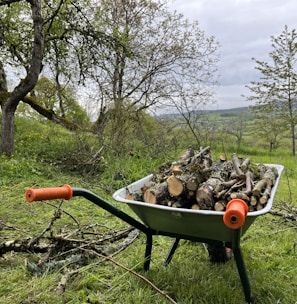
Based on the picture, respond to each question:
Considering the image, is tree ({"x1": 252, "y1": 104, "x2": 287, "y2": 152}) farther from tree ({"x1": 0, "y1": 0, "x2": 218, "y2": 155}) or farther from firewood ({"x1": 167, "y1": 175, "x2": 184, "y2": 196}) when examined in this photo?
firewood ({"x1": 167, "y1": 175, "x2": 184, "y2": 196})

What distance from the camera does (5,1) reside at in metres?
5.41

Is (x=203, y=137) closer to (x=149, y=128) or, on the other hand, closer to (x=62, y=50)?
(x=149, y=128)

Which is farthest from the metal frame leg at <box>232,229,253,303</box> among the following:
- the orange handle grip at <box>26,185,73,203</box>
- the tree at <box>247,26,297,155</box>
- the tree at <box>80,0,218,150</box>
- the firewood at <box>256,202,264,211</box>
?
the tree at <box>247,26,297,155</box>

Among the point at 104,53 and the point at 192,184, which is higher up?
the point at 104,53

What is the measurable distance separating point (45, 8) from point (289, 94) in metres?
8.89

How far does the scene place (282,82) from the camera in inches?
466

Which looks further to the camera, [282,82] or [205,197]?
[282,82]

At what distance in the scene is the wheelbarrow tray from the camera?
57.2 inches

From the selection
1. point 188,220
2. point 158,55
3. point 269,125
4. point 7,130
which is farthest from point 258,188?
point 269,125

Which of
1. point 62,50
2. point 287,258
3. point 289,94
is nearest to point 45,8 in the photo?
point 62,50

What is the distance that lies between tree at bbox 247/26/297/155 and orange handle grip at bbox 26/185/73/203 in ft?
38.2

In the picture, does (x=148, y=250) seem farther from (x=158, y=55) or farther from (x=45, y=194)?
(x=158, y=55)

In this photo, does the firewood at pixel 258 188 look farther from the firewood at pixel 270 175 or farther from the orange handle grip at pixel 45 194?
the orange handle grip at pixel 45 194

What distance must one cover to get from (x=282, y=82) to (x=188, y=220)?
460 inches
